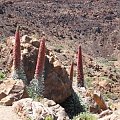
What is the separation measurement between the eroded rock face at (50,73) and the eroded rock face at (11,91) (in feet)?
12.8

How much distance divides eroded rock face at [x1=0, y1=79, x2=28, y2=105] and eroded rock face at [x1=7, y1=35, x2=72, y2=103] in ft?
12.8

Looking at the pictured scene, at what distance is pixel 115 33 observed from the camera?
82312 mm

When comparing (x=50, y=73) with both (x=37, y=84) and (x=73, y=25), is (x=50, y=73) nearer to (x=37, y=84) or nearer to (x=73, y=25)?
(x=37, y=84)

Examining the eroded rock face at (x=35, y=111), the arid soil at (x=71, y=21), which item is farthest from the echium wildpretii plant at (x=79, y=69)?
the arid soil at (x=71, y=21)

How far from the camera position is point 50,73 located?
2000cm

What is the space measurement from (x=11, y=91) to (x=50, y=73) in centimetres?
488

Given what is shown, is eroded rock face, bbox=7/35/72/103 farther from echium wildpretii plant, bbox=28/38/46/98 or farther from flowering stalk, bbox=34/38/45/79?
flowering stalk, bbox=34/38/45/79

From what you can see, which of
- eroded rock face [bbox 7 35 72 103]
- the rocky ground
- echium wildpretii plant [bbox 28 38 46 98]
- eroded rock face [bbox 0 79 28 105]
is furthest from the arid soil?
eroded rock face [bbox 0 79 28 105]

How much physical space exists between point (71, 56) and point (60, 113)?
138 ft

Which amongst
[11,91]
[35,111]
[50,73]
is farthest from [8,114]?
[50,73]

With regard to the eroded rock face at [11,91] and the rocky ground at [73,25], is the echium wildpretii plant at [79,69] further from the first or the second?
the rocky ground at [73,25]

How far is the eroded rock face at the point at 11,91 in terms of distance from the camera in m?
14.8

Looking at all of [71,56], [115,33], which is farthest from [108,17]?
[71,56]

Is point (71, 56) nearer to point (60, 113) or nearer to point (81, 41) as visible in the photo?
point (81, 41)
